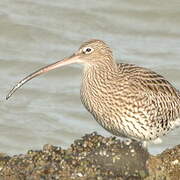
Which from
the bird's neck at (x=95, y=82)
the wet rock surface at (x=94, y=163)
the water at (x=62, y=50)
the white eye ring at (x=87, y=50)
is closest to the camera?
the wet rock surface at (x=94, y=163)

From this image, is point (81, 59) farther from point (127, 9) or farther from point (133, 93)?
point (127, 9)

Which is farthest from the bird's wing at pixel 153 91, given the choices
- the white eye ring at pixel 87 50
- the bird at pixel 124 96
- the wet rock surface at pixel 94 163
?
the wet rock surface at pixel 94 163

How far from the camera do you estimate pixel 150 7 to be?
18.6m

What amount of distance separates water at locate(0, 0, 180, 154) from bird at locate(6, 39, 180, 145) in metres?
3.61

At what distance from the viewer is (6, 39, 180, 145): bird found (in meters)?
9.22

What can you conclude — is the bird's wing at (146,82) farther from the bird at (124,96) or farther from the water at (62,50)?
the water at (62,50)

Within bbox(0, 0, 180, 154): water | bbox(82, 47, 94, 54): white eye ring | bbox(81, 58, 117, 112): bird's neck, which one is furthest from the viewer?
bbox(0, 0, 180, 154): water

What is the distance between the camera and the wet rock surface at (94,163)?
7.68 metres

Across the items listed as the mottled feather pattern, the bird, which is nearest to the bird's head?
the bird

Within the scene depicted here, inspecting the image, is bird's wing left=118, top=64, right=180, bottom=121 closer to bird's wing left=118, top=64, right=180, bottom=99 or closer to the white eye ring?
bird's wing left=118, top=64, right=180, bottom=99

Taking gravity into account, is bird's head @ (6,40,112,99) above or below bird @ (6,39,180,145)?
above

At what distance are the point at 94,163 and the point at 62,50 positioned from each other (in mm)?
8866

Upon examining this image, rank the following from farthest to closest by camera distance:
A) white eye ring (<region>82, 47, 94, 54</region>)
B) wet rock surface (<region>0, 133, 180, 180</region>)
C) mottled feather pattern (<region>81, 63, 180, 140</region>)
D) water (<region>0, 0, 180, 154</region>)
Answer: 1. water (<region>0, 0, 180, 154</region>)
2. white eye ring (<region>82, 47, 94, 54</region>)
3. mottled feather pattern (<region>81, 63, 180, 140</region>)
4. wet rock surface (<region>0, 133, 180, 180</region>)

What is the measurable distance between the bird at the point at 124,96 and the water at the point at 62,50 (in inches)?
142
